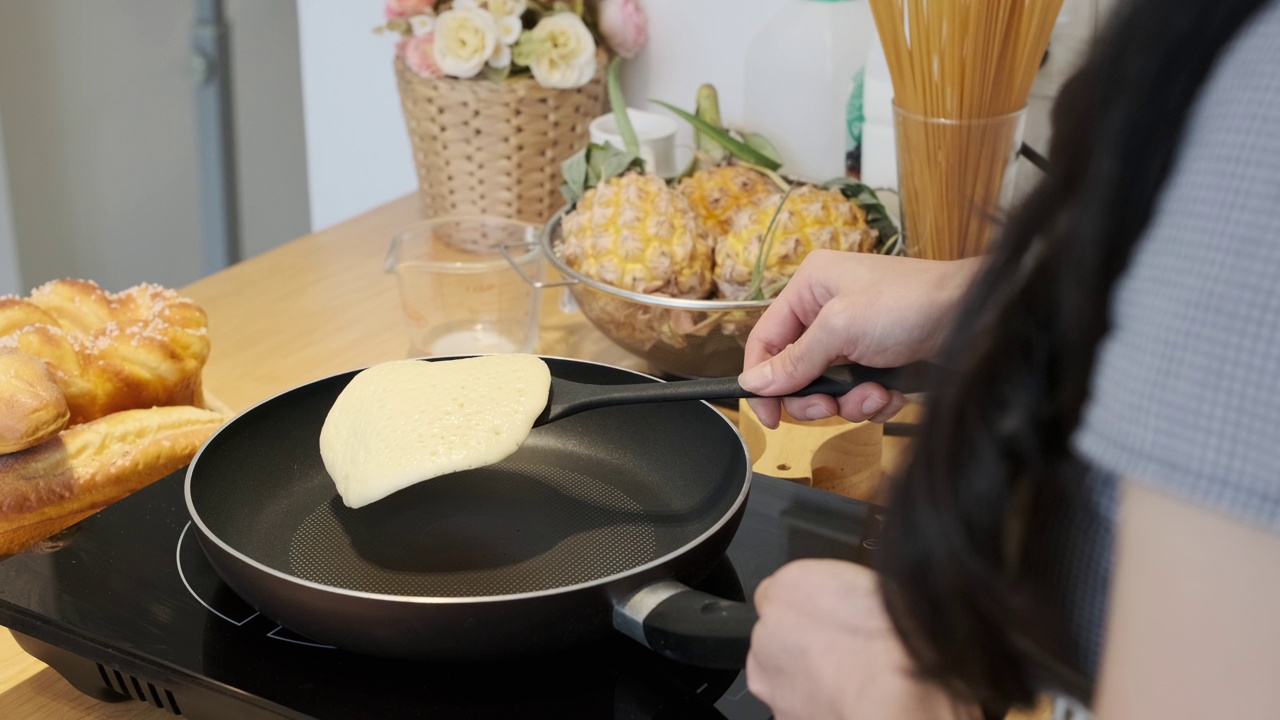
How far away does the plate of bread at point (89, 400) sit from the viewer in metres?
0.70

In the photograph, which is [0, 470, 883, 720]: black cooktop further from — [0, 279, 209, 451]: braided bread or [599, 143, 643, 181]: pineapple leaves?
[599, 143, 643, 181]: pineapple leaves

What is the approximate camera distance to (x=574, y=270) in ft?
3.25

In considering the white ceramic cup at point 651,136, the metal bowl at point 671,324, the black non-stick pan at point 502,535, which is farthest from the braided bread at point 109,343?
the white ceramic cup at point 651,136

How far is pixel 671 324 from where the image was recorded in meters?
0.94

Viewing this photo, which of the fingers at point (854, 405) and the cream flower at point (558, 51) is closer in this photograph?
the fingers at point (854, 405)

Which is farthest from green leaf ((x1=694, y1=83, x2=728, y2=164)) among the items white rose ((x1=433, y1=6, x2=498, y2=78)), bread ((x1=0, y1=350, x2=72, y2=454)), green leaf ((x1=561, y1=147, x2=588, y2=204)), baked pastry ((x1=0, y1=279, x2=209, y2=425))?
bread ((x1=0, y1=350, x2=72, y2=454))

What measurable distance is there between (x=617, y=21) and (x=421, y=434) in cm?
81

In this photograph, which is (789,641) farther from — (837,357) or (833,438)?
(833,438)

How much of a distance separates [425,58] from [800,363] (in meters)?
0.75

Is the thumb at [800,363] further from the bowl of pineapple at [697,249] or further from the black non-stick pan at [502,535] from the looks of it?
the bowl of pineapple at [697,249]

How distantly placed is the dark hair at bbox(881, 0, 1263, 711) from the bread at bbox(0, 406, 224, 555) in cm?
58

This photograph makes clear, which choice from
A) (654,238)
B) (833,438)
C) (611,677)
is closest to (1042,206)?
(611,677)

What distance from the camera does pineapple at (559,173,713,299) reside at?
3.11ft

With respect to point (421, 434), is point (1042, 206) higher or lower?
higher
